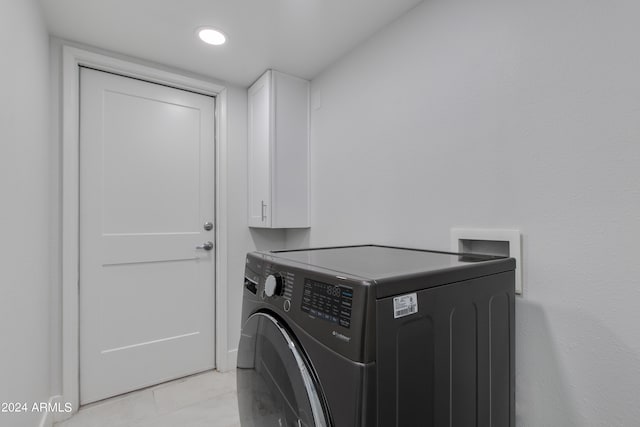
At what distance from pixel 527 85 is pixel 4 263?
6.19 ft

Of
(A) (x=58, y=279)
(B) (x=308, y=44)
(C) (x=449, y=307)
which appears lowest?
(A) (x=58, y=279)

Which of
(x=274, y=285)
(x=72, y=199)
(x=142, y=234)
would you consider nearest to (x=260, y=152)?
(x=142, y=234)

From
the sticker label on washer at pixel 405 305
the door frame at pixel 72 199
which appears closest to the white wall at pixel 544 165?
the sticker label on washer at pixel 405 305

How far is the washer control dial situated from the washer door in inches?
3.1

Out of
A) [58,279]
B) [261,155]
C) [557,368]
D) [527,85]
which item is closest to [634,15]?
[527,85]

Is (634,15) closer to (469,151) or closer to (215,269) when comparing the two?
(469,151)

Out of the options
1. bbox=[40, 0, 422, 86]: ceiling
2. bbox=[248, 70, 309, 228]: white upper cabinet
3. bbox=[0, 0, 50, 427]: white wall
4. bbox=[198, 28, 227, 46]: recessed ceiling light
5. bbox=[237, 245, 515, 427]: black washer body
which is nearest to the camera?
bbox=[237, 245, 515, 427]: black washer body

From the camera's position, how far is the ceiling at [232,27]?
1.51 meters

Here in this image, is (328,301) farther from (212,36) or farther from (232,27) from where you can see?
(212,36)

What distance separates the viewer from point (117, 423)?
1.72 metres

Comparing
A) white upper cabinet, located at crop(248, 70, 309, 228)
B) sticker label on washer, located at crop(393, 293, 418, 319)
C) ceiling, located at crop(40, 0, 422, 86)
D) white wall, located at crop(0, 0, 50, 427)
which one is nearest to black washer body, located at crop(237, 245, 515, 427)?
sticker label on washer, located at crop(393, 293, 418, 319)

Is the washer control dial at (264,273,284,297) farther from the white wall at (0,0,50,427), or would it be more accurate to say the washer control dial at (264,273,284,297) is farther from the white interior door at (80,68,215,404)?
the white interior door at (80,68,215,404)

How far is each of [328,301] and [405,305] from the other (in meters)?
0.17

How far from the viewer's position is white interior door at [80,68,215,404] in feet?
6.34
